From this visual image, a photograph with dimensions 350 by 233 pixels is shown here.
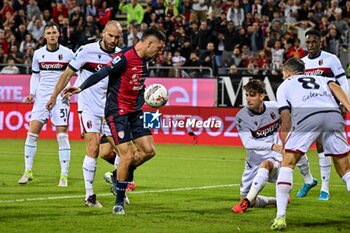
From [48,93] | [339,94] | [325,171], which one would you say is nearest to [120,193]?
[339,94]

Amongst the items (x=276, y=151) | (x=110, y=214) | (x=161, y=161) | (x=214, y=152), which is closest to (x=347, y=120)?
(x=214, y=152)

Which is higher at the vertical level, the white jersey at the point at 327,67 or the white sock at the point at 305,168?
the white jersey at the point at 327,67

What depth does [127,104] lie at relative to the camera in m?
11.3

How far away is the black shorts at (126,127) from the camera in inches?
441

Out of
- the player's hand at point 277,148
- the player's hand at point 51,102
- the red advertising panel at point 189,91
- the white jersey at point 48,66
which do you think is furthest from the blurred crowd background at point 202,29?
the player's hand at point 277,148

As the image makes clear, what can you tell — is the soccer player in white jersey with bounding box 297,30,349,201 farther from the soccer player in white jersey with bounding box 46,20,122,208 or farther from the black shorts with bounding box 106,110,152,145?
the black shorts with bounding box 106,110,152,145

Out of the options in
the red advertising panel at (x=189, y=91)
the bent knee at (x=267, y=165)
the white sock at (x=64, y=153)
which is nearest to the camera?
the bent knee at (x=267, y=165)

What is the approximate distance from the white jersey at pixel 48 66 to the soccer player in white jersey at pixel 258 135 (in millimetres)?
4590

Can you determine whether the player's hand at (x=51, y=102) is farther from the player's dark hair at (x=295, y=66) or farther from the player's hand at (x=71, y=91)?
the player's dark hair at (x=295, y=66)

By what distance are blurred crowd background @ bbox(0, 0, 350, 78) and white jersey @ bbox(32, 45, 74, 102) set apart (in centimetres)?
1131

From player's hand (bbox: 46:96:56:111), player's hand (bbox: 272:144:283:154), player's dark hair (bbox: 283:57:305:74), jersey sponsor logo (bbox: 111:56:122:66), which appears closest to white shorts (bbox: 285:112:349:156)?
player's dark hair (bbox: 283:57:305:74)

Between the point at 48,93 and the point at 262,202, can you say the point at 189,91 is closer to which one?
the point at 48,93

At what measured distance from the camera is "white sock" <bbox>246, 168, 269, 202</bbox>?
1157cm

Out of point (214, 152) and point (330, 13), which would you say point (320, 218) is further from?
point (330, 13)
